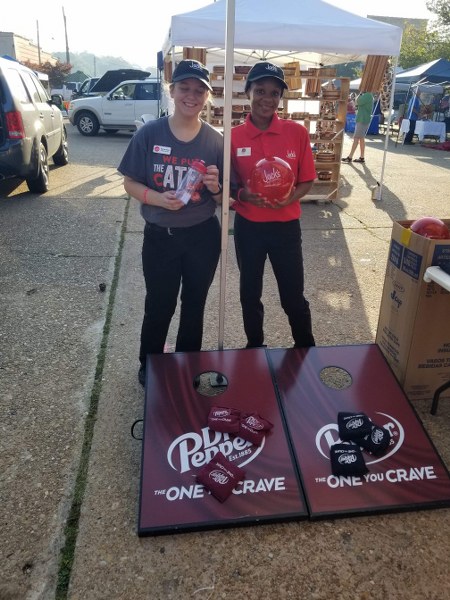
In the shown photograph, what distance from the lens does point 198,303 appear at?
2.94 metres

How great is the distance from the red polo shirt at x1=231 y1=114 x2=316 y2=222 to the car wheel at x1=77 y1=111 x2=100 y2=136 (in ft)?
50.3

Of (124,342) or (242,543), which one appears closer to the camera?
(242,543)

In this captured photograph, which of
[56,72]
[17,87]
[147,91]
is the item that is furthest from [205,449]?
[56,72]

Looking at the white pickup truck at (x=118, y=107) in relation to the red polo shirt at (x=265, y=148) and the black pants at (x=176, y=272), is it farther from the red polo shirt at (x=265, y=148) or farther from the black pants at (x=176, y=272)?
the black pants at (x=176, y=272)

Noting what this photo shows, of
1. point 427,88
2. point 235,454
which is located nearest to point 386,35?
point 235,454

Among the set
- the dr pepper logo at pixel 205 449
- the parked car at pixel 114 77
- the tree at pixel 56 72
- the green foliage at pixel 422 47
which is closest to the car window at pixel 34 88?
the dr pepper logo at pixel 205 449

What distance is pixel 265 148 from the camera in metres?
2.76

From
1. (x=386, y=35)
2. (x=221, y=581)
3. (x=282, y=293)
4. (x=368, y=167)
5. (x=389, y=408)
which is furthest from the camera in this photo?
(x=368, y=167)

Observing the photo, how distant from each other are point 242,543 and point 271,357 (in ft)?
3.76

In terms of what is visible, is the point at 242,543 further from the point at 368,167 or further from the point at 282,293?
the point at 368,167

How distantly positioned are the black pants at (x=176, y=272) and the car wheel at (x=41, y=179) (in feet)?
19.5

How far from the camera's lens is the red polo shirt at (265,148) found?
Result: 9.05 ft

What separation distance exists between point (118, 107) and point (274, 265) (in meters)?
15.0

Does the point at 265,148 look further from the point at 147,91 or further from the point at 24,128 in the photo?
the point at 147,91
